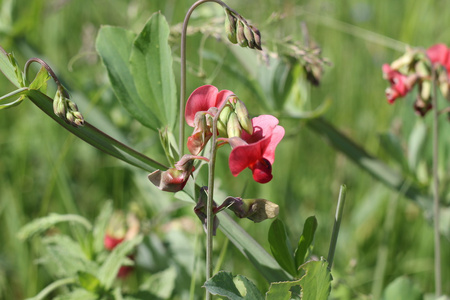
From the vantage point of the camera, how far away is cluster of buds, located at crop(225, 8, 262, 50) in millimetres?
739

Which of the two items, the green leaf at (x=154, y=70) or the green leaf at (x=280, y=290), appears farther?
the green leaf at (x=154, y=70)

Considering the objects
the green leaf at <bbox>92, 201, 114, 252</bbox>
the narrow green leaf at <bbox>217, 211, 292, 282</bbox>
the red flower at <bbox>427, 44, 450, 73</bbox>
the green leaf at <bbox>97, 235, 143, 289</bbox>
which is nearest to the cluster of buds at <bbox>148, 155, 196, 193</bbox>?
the narrow green leaf at <bbox>217, 211, 292, 282</bbox>

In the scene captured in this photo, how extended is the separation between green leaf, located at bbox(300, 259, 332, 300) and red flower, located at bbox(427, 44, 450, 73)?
2.49 ft

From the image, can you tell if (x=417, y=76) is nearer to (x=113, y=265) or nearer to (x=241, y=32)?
(x=241, y=32)

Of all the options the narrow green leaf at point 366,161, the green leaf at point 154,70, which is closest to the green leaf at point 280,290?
the green leaf at point 154,70

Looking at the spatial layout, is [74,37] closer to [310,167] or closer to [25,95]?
[310,167]

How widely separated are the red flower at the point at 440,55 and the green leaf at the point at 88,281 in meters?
0.90

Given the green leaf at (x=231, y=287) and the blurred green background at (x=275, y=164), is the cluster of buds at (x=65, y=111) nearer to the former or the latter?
the green leaf at (x=231, y=287)

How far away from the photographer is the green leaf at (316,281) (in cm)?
66

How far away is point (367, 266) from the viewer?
1.74 m

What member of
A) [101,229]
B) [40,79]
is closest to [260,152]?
[40,79]

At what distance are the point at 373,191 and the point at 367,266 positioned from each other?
0.99ft

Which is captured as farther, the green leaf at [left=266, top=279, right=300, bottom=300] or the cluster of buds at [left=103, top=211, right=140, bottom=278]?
the cluster of buds at [left=103, top=211, right=140, bottom=278]

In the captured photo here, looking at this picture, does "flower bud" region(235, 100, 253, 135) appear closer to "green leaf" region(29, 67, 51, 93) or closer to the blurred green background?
"green leaf" region(29, 67, 51, 93)
